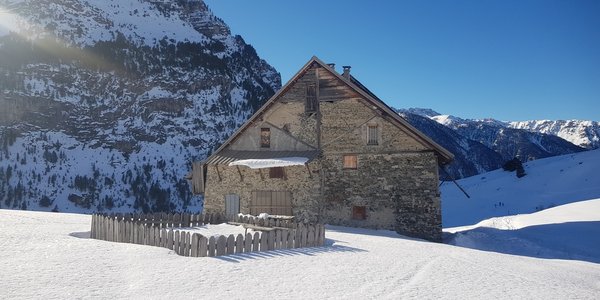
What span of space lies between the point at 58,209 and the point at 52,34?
68.0 meters

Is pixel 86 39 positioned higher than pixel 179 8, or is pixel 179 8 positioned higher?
pixel 179 8

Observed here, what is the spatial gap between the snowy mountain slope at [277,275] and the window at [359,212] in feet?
30.5

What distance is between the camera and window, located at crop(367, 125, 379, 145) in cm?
2299

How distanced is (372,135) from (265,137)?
6.57 m

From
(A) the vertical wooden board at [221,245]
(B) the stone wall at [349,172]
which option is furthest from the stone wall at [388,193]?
(A) the vertical wooden board at [221,245]

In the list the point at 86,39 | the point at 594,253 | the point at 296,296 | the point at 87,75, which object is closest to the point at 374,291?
the point at 296,296

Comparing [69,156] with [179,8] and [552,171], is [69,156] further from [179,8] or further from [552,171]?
[552,171]

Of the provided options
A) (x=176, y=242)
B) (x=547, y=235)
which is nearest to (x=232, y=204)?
(x=176, y=242)

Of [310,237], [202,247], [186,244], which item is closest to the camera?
[202,247]

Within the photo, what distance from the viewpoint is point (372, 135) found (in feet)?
76.0

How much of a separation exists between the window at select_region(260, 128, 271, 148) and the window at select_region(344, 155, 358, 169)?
4.88m

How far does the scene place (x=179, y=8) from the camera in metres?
Result: 169

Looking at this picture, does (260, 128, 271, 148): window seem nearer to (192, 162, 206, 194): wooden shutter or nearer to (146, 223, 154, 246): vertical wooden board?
(192, 162, 206, 194): wooden shutter

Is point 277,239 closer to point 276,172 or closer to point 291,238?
point 291,238
